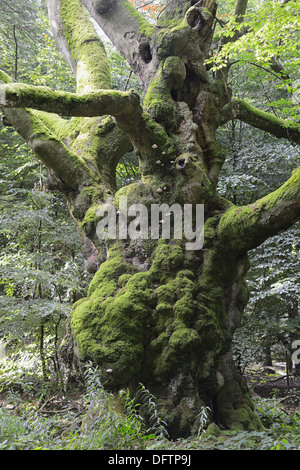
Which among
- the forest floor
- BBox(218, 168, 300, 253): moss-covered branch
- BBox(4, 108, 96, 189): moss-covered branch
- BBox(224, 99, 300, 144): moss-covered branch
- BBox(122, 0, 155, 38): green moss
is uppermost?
BBox(122, 0, 155, 38): green moss

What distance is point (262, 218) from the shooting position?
11.0 ft

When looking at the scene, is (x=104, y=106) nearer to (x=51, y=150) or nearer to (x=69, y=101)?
(x=69, y=101)

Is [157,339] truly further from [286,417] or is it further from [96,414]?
[286,417]

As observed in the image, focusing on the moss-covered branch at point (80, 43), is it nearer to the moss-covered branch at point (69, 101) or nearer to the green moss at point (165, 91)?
the green moss at point (165, 91)

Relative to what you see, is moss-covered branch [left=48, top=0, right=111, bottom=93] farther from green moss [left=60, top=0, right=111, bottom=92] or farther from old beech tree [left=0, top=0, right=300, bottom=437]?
old beech tree [left=0, top=0, right=300, bottom=437]

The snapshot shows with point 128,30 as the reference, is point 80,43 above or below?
above

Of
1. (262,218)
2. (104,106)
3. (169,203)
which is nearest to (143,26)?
(104,106)

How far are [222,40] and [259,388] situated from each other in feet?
24.1

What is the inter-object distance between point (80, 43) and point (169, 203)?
3.99 metres

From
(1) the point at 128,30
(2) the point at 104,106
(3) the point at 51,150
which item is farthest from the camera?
(1) the point at 128,30

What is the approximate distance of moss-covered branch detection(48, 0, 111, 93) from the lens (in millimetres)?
5633

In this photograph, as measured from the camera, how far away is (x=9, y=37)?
9758 mm

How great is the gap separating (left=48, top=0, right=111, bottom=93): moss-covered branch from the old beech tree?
17 cm

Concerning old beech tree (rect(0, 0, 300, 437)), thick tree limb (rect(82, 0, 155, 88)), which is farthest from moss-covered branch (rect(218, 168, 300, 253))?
thick tree limb (rect(82, 0, 155, 88))
